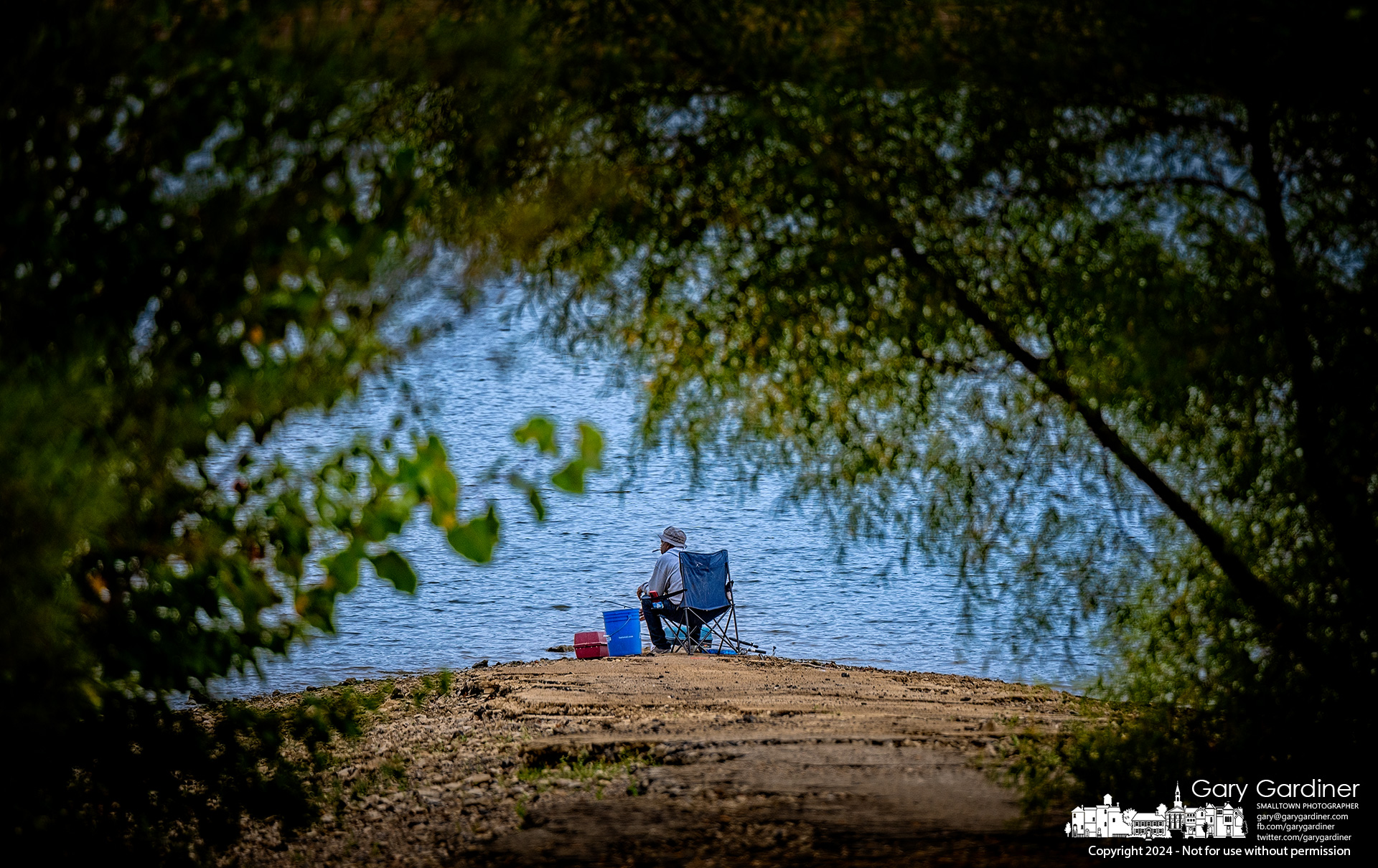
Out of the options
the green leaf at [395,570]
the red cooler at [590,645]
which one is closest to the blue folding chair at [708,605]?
the red cooler at [590,645]

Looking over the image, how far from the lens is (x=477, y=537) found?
144 centimetres

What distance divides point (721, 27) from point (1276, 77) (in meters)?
1.35

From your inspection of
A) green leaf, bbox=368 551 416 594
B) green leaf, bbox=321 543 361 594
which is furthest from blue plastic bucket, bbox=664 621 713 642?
green leaf, bbox=368 551 416 594

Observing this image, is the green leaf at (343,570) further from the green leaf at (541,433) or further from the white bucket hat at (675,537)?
the white bucket hat at (675,537)

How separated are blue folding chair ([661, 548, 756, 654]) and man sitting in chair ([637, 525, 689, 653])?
0.07m

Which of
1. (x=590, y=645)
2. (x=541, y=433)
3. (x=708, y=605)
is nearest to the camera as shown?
(x=541, y=433)

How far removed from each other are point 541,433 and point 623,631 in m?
6.58

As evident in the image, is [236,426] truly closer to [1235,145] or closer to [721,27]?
[721,27]

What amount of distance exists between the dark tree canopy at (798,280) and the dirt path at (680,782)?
1.62ft

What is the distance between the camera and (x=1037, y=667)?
9.70 ft

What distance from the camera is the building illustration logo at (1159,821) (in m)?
2.56

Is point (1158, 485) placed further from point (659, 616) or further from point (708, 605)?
point (659, 616)

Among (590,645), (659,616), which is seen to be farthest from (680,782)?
(659,616)

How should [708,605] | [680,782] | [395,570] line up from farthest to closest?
[708,605] → [680,782] → [395,570]
